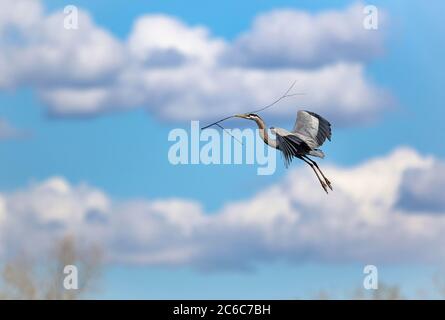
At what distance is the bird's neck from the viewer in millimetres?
21734

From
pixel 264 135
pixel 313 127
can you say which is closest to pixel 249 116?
pixel 264 135

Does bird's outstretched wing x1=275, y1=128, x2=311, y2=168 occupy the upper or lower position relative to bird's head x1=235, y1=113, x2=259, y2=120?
lower

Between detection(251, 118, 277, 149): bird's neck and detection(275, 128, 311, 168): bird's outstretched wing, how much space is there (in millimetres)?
240

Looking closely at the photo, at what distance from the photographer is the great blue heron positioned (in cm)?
2134

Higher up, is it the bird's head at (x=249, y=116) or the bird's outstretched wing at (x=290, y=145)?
the bird's head at (x=249, y=116)

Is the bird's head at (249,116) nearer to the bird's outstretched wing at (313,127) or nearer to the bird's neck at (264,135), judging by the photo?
the bird's neck at (264,135)

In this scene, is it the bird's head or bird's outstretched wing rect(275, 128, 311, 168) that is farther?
the bird's head

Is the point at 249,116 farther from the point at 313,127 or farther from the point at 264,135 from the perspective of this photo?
the point at 313,127

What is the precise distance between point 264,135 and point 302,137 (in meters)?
1.22

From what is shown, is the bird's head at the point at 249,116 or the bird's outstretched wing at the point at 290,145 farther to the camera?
the bird's head at the point at 249,116

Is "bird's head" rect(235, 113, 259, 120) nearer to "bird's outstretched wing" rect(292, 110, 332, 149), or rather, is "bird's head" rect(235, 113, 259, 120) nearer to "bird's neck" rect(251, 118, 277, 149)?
"bird's neck" rect(251, 118, 277, 149)

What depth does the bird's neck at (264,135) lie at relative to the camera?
2173 centimetres
